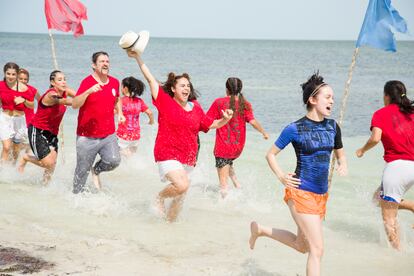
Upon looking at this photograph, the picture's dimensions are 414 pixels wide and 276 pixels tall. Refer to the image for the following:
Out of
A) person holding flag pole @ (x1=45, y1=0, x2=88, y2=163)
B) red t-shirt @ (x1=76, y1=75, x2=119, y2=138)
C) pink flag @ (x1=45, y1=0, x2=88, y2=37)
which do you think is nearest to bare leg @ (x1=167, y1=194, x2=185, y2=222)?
red t-shirt @ (x1=76, y1=75, x2=119, y2=138)

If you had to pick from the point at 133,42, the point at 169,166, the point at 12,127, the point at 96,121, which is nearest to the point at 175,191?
the point at 169,166

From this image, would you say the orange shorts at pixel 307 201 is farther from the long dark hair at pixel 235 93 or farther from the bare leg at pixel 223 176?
the bare leg at pixel 223 176

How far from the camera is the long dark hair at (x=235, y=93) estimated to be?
336 inches

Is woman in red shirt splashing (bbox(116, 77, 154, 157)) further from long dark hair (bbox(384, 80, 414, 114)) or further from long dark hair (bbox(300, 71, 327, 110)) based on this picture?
long dark hair (bbox(300, 71, 327, 110))

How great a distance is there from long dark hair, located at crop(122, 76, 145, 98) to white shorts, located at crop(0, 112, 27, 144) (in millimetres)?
1867

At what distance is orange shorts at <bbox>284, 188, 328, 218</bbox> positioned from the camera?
193 inches

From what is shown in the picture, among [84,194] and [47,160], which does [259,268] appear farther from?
[47,160]

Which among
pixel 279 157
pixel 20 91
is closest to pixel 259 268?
pixel 20 91

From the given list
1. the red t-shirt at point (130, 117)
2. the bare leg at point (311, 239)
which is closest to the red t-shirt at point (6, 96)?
the red t-shirt at point (130, 117)

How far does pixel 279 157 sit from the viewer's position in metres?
13.0

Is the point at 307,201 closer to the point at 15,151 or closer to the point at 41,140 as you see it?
the point at 41,140

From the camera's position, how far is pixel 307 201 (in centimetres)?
492

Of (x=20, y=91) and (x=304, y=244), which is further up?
(x=20, y=91)

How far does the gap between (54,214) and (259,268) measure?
3047 mm
